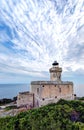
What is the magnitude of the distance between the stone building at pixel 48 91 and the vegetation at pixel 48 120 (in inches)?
283

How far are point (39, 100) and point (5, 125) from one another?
10.0m

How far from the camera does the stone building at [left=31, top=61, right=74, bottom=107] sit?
30438mm

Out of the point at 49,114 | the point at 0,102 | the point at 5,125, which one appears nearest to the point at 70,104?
the point at 49,114

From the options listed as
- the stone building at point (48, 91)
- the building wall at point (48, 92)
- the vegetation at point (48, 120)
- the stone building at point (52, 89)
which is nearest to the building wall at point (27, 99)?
the stone building at point (48, 91)

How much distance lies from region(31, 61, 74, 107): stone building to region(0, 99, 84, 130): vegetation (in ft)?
23.5

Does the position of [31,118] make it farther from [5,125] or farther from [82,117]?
[82,117]

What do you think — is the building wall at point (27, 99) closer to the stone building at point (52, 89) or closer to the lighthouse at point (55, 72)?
the stone building at point (52, 89)

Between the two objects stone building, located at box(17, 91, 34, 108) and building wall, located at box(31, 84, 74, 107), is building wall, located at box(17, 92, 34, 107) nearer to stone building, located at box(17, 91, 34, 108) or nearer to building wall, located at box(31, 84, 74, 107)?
stone building, located at box(17, 91, 34, 108)

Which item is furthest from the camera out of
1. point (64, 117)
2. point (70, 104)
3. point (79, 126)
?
point (70, 104)

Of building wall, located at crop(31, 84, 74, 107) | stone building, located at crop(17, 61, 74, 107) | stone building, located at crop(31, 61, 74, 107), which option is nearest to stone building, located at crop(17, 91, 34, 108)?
stone building, located at crop(17, 61, 74, 107)

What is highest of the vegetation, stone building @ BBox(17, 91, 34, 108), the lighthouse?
the lighthouse

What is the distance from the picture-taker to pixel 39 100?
99.9 feet

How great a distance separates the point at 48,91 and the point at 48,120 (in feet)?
34.5

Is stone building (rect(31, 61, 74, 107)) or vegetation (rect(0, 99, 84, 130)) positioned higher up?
stone building (rect(31, 61, 74, 107))
